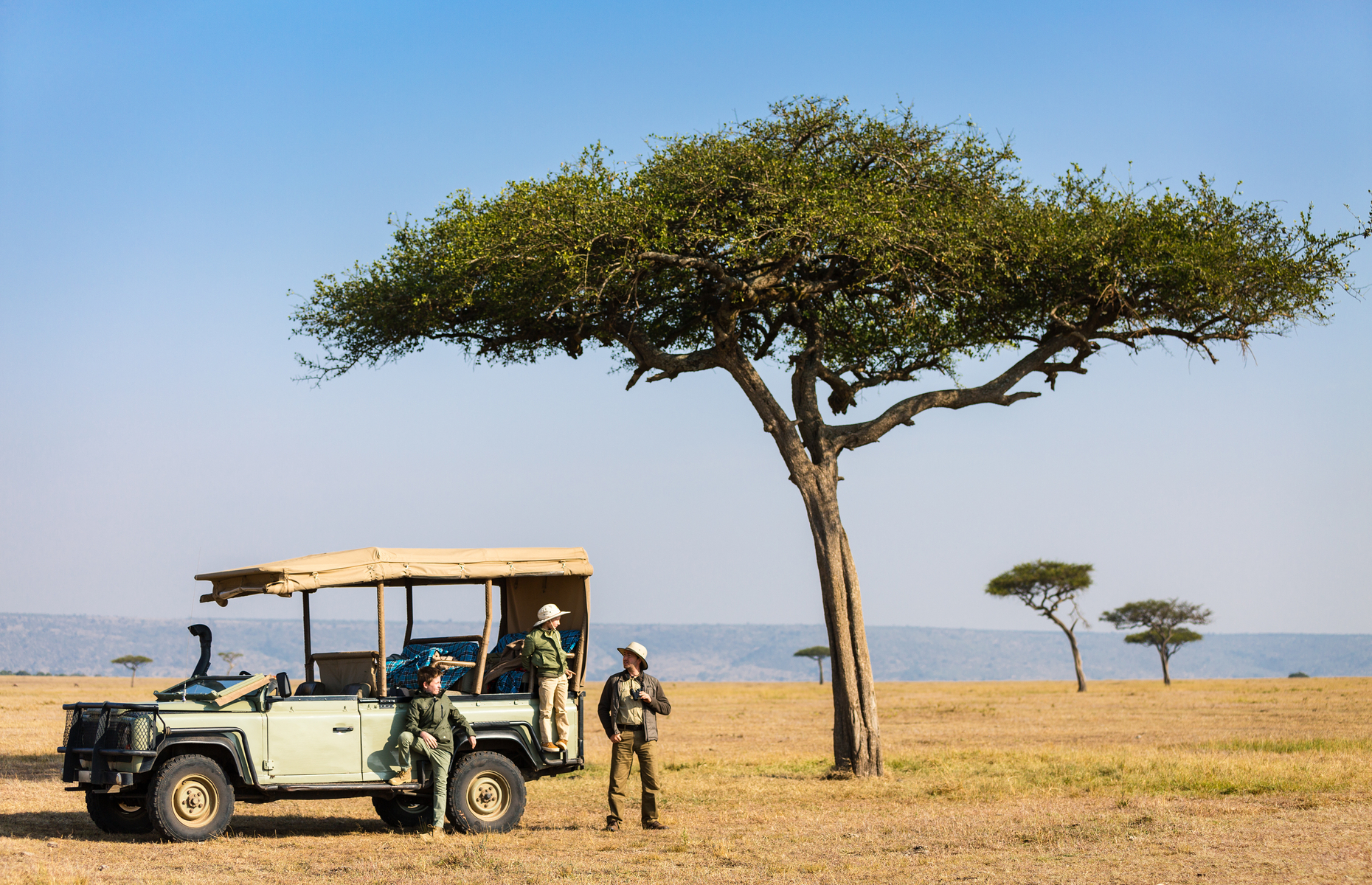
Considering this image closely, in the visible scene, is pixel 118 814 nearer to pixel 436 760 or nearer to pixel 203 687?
pixel 203 687

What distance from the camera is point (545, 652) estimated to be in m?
13.6

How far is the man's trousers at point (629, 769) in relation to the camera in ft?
44.9

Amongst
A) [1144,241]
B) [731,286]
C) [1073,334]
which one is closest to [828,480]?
[731,286]

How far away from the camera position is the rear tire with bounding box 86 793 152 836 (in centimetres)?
1257

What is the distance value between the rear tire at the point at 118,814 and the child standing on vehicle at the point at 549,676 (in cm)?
406

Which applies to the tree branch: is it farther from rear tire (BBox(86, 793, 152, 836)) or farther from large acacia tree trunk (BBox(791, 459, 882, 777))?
rear tire (BBox(86, 793, 152, 836))

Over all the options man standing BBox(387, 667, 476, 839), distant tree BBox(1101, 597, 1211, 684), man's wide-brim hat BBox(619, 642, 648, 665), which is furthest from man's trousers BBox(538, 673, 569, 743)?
distant tree BBox(1101, 597, 1211, 684)

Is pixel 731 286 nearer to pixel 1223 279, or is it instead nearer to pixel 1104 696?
pixel 1223 279

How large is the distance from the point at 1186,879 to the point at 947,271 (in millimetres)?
12891

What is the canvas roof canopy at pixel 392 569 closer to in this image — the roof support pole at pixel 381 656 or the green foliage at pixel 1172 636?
the roof support pole at pixel 381 656

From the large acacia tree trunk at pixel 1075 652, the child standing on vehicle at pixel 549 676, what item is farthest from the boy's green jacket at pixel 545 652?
the large acacia tree trunk at pixel 1075 652

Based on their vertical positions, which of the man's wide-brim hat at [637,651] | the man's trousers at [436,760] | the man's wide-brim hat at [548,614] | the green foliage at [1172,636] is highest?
the man's wide-brim hat at [548,614]

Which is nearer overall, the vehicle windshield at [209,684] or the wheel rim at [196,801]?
the wheel rim at [196,801]

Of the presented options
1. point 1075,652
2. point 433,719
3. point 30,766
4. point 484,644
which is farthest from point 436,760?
point 1075,652
